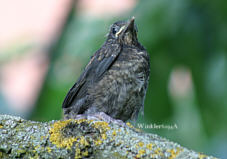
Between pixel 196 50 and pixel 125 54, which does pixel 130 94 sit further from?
pixel 196 50

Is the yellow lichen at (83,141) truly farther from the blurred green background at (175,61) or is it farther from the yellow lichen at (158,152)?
the blurred green background at (175,61)

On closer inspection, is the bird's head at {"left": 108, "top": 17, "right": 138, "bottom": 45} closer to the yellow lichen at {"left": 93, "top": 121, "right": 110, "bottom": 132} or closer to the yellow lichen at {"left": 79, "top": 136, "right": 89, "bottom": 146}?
the yellow lichen at {"left": 93, "top": 121, "right": 110, "bottom": 132}

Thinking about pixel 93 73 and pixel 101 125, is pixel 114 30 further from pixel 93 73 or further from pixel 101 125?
pixel 101 125

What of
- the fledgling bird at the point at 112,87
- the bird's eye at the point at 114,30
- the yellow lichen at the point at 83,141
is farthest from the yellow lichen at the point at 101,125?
the bird's eye at the point at 114,30

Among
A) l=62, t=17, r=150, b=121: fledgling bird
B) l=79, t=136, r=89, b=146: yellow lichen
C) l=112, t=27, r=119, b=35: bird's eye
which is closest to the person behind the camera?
l=79, t=136, r=89, b=146: yellow lichen

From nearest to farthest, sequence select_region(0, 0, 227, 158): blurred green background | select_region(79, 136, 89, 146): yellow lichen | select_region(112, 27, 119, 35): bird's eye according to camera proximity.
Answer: select_region(79, 136, 89, 146): yellow lichen < select_region(112, 27, 119, 35): bird's eye < select_region(0, 0, 227, 158): blurred green background

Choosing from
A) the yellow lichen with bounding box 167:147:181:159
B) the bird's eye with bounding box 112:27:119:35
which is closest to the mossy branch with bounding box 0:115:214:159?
the yellow lichen with bounding box 167:147:181:159

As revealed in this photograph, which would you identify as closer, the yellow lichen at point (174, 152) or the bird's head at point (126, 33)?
the yellow lichen at point (174, 152)
